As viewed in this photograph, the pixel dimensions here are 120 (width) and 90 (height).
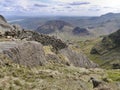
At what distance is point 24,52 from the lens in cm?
4866

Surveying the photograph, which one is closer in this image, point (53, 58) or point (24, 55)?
point (24, 55)

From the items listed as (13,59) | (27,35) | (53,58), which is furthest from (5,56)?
(27,35)

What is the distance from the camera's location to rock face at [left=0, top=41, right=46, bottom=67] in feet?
144

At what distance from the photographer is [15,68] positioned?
37.3 meters

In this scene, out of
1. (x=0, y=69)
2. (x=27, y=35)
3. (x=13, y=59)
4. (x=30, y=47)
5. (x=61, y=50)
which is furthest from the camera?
(x=61, y=50)

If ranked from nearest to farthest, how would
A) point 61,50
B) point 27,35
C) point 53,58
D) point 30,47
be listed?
point 30,47, point 53,58, point 27,35, point 61,50

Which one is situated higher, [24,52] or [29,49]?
[29,49]

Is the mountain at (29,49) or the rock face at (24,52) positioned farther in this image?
the mountain at (29,49)

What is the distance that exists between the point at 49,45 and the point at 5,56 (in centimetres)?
3550

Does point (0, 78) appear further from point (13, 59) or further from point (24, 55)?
point (24, 55)

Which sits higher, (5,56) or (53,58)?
(5,56)

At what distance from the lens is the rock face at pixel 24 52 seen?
4397 cm

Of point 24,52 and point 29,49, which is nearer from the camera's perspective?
point 24,52

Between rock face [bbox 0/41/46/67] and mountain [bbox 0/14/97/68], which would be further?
mountain [bbox 0/14/97/68]
